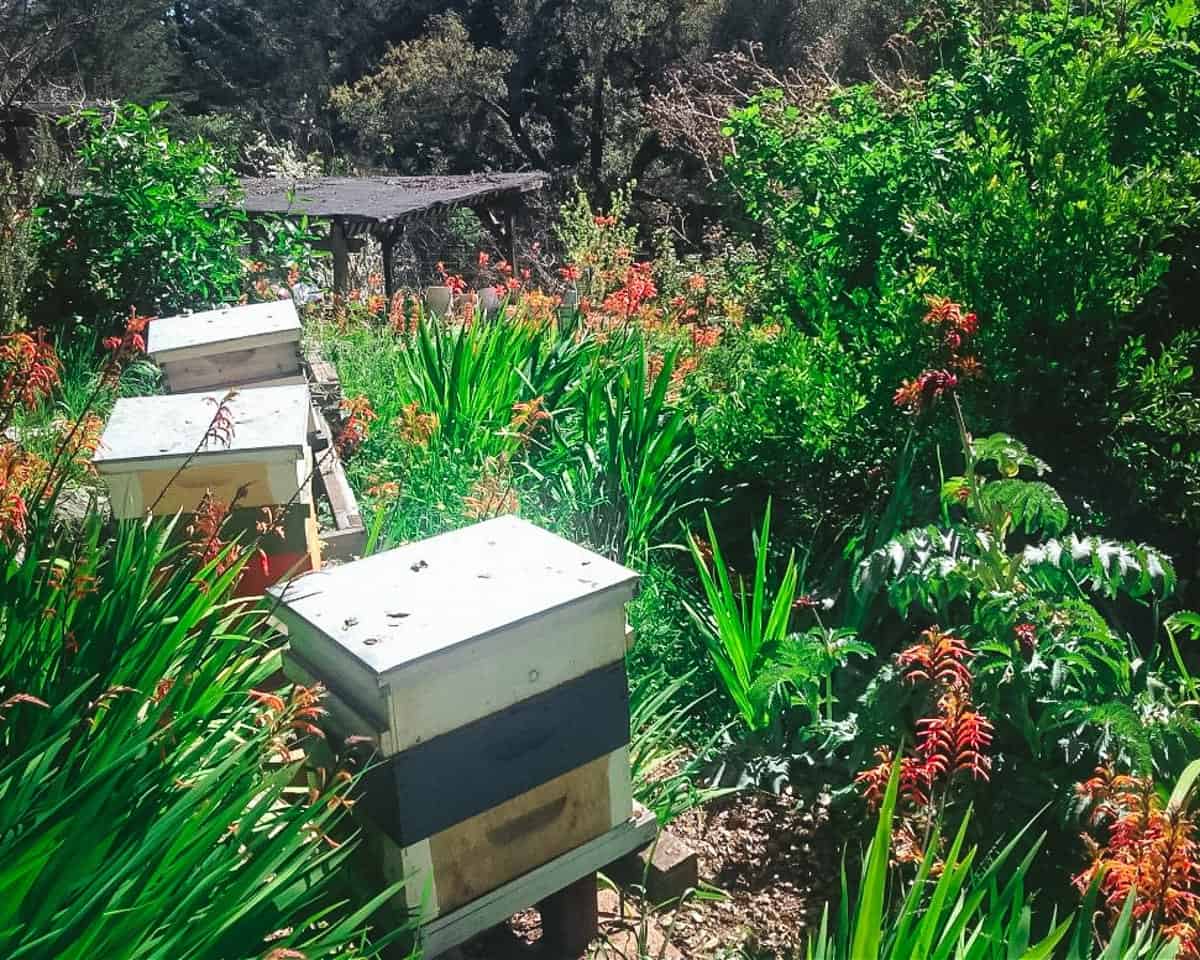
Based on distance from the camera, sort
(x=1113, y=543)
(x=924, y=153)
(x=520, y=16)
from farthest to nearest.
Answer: (x=520, y=16)
(x=924, y=153)
(x=1113, y=543)

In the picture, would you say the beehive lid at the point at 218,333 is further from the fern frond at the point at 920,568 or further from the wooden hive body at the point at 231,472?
the fern frond at the point at 920,568

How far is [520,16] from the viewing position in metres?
22.9

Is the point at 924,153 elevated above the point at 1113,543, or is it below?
above

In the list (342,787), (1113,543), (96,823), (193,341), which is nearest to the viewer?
(96,823)

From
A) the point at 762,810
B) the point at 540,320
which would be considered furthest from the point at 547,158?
the point at 762,810

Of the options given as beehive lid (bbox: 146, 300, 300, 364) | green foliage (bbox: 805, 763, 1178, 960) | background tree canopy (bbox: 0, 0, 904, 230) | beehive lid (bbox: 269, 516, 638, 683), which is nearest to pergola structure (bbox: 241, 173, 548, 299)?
background tree canopy (bbox: 0, 0, 904, 230)

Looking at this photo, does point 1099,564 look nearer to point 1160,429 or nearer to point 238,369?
point 1160,429

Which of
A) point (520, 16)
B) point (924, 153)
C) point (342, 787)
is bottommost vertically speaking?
point (342, 787)

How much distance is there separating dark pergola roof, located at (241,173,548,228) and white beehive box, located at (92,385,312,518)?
9392 millimetres

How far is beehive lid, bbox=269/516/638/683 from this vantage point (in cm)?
204

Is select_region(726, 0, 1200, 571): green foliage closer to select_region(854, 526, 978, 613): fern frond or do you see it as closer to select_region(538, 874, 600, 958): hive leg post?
select_region(854, 526, 978, 613): fern frond

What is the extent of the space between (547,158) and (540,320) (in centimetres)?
1798

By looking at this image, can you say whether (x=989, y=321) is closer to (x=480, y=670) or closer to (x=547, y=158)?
(x=480, y=670)

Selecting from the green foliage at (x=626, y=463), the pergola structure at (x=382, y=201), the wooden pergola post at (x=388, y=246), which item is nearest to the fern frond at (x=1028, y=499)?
the green foliage at (x=626, y=463)
